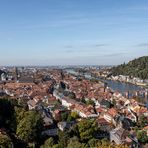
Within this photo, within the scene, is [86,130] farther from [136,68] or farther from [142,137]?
[136,68]

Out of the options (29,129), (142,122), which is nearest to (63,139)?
(29,129)

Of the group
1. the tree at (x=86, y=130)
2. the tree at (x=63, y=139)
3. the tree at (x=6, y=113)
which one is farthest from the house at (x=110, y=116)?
the tree at (x=63, y=139)

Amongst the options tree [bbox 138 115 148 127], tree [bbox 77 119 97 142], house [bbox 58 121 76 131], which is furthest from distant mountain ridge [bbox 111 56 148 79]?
tree [bbox 77 119 97 142]

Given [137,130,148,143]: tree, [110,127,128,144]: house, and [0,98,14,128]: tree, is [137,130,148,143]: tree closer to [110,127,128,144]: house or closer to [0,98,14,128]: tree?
[110,127,128,144]: house

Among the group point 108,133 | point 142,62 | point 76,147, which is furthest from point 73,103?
point 142,62

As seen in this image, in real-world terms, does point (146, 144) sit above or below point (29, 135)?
below

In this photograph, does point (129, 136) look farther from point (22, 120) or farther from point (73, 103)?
point (73, 103)
